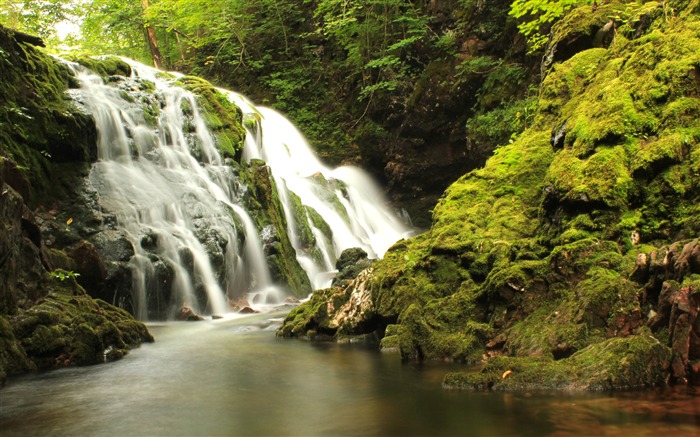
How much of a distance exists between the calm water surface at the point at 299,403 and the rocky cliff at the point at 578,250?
0.40 metres

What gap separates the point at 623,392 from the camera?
404 cm

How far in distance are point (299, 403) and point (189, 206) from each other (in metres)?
9.26

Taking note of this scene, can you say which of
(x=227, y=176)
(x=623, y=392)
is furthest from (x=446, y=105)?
(x=623, y=392)

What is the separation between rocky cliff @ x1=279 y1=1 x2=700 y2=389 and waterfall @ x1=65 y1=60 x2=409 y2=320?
12.5 feet

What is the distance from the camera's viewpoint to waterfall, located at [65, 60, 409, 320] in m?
11.5

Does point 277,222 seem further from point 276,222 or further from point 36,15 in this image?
Result: point 36,15

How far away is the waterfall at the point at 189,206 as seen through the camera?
11.5 metres

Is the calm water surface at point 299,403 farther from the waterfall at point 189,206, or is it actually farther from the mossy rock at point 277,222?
the mossy rock at point 277,222

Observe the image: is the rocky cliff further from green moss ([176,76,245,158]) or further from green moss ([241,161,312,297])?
green moss ([176,76,245,158])

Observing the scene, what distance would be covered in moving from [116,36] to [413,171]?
58.1 ft

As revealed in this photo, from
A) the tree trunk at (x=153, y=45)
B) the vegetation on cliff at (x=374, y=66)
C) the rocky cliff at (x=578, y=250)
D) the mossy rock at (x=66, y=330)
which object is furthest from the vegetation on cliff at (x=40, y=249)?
the tree trunk at (x=153, y=45)

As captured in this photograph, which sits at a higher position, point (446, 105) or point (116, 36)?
point (116, 36)

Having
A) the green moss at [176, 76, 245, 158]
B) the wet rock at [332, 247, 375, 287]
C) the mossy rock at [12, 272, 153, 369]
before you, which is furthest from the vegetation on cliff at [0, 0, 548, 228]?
the mossy rock at [12, 272, 153, 369]

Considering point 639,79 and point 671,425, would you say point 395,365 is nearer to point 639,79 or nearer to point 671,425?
point 671,425
